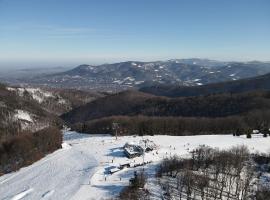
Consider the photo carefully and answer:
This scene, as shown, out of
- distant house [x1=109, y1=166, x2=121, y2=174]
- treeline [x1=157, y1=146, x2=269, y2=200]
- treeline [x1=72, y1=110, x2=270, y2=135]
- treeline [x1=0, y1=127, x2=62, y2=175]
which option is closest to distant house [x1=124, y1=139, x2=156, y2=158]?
distant house [x1=109, y1=166, x2=121, y2=174]

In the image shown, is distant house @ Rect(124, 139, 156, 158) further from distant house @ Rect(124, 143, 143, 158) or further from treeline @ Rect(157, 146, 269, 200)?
treeline @ Rect(157, 146, 269, 200)

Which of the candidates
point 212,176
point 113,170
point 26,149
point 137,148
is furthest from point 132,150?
point 26,149

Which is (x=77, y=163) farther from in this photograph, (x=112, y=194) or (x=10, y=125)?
(x=10, y=125)

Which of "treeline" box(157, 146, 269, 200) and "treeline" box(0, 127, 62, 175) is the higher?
"treeline" box(157, 146, 269, 200)

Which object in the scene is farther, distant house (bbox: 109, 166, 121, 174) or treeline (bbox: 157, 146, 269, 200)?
distant house (bbox: 109, 166, 121, 174)

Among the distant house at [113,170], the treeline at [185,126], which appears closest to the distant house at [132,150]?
the distant house at [113,170]

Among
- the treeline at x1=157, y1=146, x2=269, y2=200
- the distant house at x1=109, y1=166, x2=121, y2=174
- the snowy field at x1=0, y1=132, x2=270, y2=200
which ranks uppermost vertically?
the treeline at x1=157, y1=146, x2=269, y2=200

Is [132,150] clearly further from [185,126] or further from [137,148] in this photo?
[185,126]

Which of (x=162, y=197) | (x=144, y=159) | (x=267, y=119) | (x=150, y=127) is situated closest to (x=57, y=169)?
(x=144, y=159)
